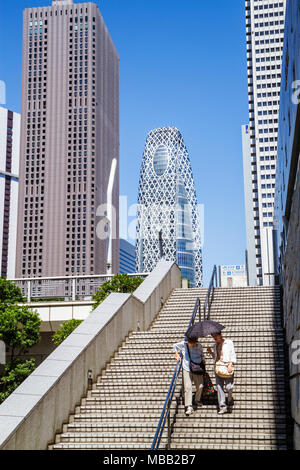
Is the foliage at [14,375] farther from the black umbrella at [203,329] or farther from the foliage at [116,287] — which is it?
the black umbrella at [203,329]

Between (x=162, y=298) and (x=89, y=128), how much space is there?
134451 millimetres

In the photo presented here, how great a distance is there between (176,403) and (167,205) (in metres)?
108

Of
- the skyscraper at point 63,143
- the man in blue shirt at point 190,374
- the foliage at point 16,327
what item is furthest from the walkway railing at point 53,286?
the skyscraper at point 63,143

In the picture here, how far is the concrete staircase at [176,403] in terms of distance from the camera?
7535 mm

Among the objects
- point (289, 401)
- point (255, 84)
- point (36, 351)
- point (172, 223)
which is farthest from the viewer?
point (172, 223)

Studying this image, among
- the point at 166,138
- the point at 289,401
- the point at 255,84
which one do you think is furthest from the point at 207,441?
the point at 166,138

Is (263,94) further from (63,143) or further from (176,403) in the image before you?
(176,403)

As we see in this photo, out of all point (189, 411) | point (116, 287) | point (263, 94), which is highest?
point (263, 94)

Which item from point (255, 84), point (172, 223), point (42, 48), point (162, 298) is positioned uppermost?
point (42, 48)

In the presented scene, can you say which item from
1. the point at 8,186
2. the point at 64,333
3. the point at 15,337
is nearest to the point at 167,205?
the point at 8,186

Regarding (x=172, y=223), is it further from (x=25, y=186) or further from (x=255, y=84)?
(x=25, y=186)

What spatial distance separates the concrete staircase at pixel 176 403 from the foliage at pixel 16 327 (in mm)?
5190

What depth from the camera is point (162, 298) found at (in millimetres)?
15133

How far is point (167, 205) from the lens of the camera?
116 m
